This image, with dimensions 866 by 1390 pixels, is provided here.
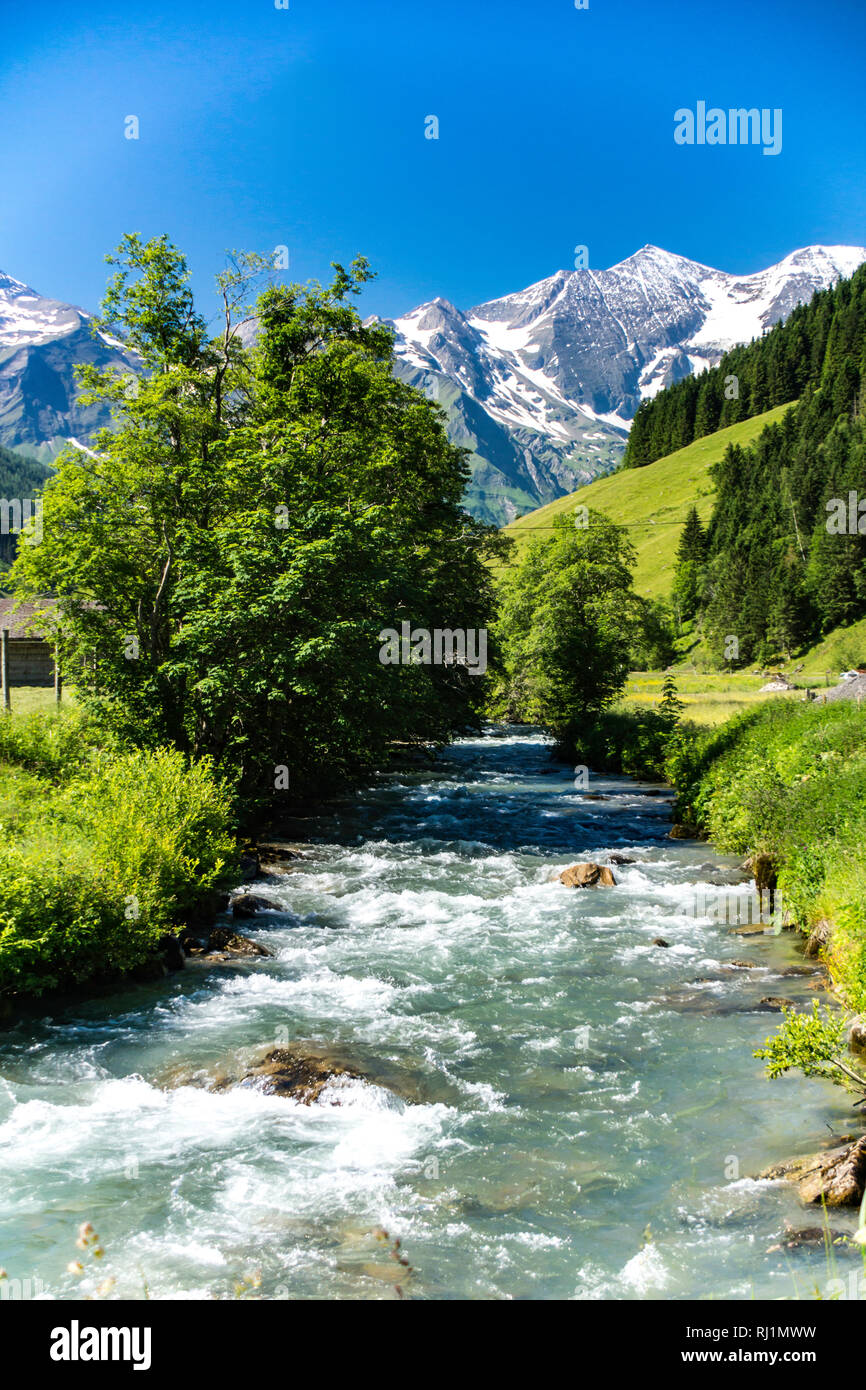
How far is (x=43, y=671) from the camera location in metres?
44.7

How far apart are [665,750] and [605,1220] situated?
104 feet

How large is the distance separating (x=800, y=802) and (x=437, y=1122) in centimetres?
1283

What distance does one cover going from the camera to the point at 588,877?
2136 centimetres

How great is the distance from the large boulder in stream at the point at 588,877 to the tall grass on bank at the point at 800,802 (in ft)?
12.6

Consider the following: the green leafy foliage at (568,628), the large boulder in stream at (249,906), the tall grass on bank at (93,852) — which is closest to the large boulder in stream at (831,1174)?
the tall grass on bank at (93,852)

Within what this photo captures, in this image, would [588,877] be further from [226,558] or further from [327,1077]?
[226,558]

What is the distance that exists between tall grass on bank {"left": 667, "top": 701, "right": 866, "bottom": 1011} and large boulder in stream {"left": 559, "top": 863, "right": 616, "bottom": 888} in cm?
383

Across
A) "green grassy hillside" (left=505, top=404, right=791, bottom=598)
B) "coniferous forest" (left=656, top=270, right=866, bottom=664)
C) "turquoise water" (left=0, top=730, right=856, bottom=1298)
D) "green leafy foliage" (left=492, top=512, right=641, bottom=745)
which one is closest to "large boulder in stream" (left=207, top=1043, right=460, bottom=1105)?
"turquoise water" (left=0, top=730, right=856, bottom=1298)

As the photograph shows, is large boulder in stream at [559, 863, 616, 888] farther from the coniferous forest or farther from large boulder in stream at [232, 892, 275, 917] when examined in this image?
the coniferous forest

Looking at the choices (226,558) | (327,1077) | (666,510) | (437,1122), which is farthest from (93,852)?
(666,510)

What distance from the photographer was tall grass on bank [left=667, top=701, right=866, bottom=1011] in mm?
14148

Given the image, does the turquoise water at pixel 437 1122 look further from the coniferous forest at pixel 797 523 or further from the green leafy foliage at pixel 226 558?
the coniferous forest at pixel 797 523
